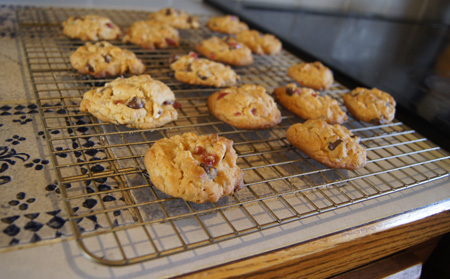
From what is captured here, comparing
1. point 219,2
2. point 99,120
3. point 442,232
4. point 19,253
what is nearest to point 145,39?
point 99,120

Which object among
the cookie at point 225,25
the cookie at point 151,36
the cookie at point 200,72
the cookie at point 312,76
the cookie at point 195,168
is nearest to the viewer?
the cookie at point 195,168

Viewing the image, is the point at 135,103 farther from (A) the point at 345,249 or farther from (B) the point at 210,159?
(A) the point at 345,249

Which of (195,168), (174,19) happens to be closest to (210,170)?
(195,168)

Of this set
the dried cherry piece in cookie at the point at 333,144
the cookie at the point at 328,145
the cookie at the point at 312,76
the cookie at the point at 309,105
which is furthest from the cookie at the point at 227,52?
the dried cherry piece in cookie at the point at 333,144

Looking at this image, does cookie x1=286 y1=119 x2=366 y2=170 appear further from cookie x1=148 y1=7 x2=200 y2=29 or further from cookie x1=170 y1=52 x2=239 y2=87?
cookie x1=148 y1=7 x2=200 y2=29

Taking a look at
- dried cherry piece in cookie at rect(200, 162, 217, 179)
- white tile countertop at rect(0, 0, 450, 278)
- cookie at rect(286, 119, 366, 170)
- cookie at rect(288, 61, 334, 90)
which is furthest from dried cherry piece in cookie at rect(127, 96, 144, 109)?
cookie at rect(288, 61, 334, 90)

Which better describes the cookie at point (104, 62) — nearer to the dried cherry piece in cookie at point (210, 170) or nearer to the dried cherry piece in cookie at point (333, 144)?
the dried cherry piece in cookie at point (210, 170)
